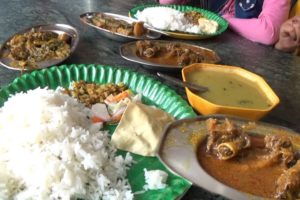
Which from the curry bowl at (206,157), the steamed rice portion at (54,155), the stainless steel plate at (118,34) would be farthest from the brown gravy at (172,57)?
the curry bowl at (206,157)

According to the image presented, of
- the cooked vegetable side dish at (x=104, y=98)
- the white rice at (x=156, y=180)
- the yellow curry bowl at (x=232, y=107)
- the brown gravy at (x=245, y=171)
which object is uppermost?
the yellow curry bowl at (x=232, y=107)

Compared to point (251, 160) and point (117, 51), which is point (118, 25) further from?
point (251, 160)

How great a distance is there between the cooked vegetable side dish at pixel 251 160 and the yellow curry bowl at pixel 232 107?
0.54 ft

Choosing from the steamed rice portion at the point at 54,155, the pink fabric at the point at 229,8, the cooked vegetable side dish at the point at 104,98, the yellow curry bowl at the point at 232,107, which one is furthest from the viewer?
the pink fabric at the point at 229,8

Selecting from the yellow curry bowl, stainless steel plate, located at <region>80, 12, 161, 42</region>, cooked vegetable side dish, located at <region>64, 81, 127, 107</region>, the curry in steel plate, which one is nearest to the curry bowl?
the yellow curry bowl

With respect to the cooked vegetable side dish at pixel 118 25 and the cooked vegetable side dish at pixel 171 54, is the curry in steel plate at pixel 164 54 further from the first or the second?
the cooked vegetable side dish at pixel 118 25

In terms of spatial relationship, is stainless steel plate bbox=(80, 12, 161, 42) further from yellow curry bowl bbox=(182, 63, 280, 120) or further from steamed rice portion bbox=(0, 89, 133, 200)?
steamed rice portion bbox=(0, 89, 133, 200)

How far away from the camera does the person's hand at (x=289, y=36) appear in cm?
223

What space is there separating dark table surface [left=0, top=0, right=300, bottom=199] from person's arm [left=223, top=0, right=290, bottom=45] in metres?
0.05

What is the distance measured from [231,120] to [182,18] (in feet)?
4.38

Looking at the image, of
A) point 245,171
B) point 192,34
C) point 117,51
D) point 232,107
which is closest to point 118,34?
point 117,51

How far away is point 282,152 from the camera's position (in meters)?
1.03

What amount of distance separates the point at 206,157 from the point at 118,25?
126 cm

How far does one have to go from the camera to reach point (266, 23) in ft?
7.66
